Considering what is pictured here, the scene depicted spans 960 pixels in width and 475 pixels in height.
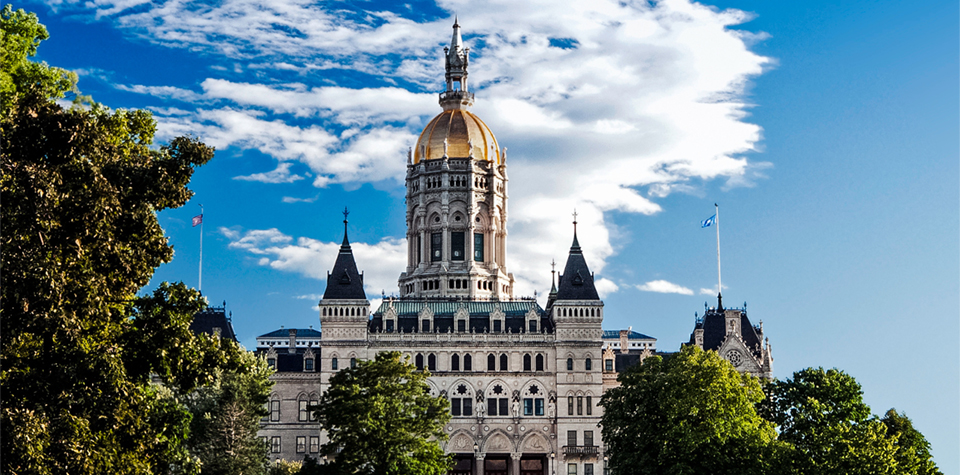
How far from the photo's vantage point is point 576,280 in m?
113

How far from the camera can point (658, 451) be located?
6962 cm

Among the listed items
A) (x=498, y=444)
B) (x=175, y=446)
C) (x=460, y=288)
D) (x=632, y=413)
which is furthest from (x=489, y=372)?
(x=175, y=446)

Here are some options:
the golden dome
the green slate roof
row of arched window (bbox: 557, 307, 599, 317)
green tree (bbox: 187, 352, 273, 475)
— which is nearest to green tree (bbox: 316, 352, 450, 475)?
→ green tree (bbox: 187, 352, 273, 475)

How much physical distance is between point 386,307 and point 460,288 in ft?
46.4

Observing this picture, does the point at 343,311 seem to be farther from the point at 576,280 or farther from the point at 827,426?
the point at 827,426

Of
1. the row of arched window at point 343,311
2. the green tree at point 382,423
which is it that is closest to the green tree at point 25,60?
the green tree at point 382,423

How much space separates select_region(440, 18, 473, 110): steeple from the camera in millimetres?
135625

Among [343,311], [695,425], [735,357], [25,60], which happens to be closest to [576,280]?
[735,357]

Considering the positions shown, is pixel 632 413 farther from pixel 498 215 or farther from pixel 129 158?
pixel 498 215

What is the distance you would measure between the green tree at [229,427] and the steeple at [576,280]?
4612 centimetres

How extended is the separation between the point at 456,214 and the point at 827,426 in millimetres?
68847

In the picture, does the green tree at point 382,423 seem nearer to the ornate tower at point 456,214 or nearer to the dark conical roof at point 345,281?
the dark conical roof at point 345,281

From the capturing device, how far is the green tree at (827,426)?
2282 inches

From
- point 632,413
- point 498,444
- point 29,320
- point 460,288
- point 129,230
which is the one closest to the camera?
point 29,320
